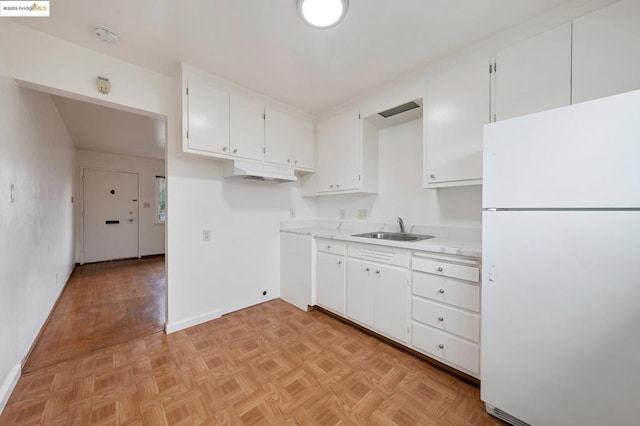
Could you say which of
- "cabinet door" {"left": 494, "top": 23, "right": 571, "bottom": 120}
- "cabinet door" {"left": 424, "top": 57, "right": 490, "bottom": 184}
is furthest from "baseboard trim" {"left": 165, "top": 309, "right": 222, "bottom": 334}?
"cabinet door" {"left": 494, "top": 23, "right": 571, "bottom": 120}

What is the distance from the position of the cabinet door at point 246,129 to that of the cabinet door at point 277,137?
0.08 m

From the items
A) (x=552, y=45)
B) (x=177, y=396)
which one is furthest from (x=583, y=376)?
(x=177, y=396)

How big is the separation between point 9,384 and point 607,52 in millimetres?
4051

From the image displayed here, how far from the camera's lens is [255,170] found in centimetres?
240

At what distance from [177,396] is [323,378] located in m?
0.94

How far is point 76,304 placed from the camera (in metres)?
2.90

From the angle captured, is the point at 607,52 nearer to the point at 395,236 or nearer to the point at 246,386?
the point at 395,236

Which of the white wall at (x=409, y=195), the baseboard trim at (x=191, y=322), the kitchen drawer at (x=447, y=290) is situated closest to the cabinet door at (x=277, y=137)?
the white wall at (x=409, y=195)

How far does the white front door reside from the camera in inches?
192

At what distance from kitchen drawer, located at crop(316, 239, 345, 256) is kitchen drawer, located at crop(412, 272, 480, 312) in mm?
759

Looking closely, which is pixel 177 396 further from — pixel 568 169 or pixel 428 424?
pixel 568 169

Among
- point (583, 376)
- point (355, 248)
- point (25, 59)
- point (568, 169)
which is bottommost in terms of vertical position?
point (583, 376)

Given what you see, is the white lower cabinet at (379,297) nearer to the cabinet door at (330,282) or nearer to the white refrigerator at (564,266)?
the cabinet door at (330,282)

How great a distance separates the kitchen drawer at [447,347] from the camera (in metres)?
1.53
